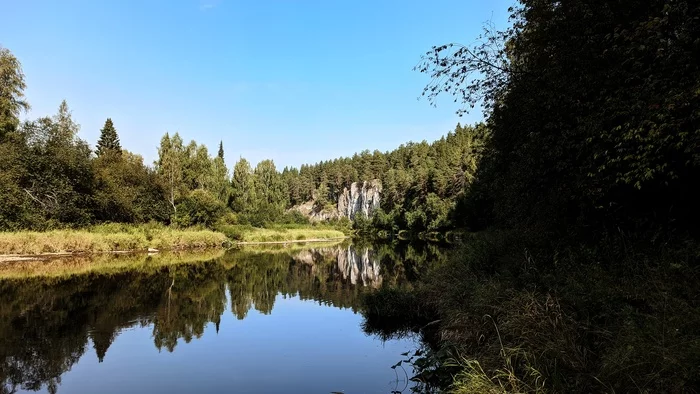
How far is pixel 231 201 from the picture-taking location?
72750 millimetres

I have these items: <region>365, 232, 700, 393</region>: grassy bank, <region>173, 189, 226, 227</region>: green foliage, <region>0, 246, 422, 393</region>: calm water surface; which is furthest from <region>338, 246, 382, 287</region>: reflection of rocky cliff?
<region>173, 189, 226, 227</region>: green foliage

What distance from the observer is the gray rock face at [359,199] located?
116188mm

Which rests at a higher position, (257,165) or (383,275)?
(257,165)

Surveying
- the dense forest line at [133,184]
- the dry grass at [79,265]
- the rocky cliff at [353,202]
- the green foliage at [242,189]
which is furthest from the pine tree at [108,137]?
the rocky cliff at [353,202]

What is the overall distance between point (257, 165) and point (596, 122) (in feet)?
307

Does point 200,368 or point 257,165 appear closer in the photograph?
point 200,368

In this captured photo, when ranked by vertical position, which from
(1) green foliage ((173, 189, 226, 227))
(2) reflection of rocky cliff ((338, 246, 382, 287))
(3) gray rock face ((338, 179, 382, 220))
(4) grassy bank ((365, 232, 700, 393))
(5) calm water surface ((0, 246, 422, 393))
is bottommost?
(2) reflection of rocky cliff ((338, 246, 382, 287))

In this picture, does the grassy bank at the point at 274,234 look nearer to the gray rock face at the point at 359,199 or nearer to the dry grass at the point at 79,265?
the dry grass at the point at 79,265

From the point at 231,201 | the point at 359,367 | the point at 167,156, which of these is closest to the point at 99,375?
the point at 359,367

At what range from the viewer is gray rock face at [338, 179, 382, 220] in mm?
116188

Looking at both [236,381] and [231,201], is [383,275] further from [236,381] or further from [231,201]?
[231,201]

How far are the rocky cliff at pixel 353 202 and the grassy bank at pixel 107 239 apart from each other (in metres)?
70.8

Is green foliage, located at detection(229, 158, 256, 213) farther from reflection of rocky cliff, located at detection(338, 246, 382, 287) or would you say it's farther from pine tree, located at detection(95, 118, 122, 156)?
reflection of rocky cliff, located at detection(338, 246, 382, 287)

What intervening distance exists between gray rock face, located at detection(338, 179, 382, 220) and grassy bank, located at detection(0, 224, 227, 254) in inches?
2788
